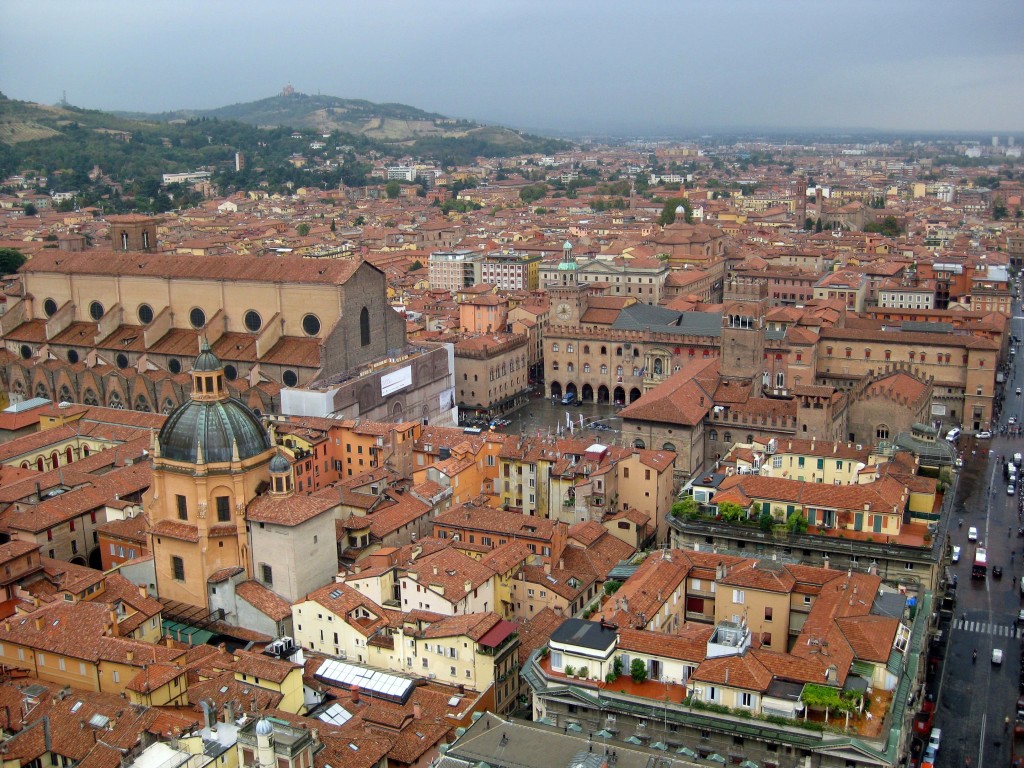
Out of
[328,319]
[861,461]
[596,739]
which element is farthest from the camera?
[328,319]

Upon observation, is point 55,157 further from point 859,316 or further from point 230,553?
point 230,553

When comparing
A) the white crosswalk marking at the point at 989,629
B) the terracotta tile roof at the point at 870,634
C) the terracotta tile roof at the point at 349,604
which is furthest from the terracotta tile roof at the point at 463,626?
the white crosswalk marking at the point at 989,629

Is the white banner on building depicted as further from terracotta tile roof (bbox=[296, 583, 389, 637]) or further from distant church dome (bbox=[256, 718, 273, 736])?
distant church dome (bbox=[256, 718, 273, 736])

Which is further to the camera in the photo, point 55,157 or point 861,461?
point 55,157

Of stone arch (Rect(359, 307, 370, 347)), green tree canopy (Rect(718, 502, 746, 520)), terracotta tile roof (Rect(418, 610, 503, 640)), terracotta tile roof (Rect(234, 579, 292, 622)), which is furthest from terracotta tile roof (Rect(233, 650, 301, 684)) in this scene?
stone arch (Rect(359, 307, 370, 347))

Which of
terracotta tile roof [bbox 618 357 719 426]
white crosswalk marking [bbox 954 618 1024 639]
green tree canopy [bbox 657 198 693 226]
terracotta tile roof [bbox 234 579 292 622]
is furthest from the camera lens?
green tree canopy [bbox 657 198 693 226]

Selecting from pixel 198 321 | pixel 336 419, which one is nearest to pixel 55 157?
pixel 198 321

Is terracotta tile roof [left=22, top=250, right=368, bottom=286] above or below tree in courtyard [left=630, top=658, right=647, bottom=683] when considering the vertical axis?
above
